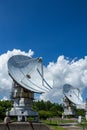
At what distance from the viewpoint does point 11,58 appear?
206 feet

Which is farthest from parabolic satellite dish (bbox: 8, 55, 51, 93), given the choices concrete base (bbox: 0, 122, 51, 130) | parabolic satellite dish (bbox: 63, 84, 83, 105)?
parabolic satellite dish (bbox: 63, 84, 83, 105)

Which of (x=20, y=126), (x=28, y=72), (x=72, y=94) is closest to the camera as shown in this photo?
(x=20, y=126)

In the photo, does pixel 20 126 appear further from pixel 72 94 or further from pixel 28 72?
pixel 72 94

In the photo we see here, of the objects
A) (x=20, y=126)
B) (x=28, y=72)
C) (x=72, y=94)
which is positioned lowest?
(x=20, y=126)

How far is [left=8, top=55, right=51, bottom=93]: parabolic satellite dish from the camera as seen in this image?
6178 centimetres

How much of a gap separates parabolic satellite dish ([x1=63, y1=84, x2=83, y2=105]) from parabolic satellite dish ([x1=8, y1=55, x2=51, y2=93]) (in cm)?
4560

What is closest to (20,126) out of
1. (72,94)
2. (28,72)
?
(28,72)

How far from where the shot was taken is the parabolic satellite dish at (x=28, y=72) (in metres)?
61.8

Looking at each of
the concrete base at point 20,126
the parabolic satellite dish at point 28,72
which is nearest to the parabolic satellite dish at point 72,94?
the parabolic satellite dish at point 28,72

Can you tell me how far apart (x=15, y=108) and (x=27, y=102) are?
3696 millimetres

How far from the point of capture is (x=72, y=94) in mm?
113000

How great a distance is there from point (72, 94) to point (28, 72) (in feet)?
165

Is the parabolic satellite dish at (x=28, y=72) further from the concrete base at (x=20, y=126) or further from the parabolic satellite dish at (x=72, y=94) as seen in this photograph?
the parabolic satellite dish at (x=72, y=94)

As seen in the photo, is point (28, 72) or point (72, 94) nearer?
point (28, 72)
